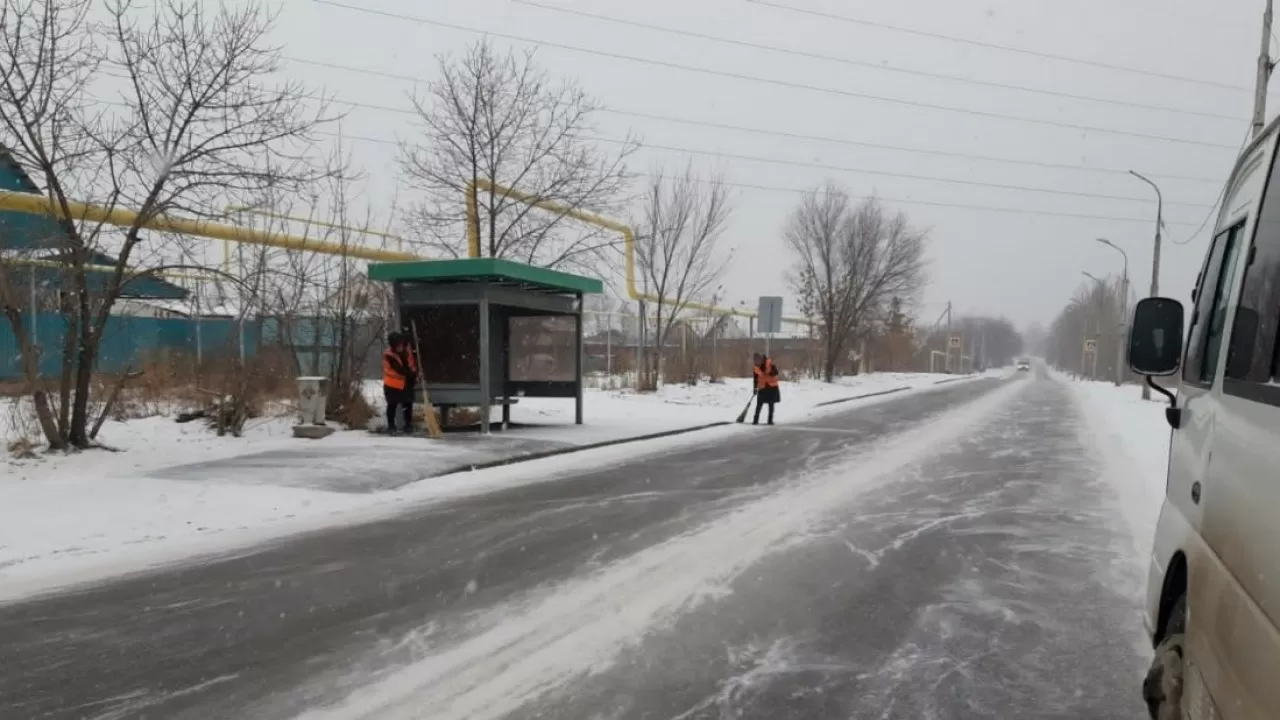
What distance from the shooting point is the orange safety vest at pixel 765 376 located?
18656 millimetres

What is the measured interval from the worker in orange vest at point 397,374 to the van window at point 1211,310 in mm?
11116

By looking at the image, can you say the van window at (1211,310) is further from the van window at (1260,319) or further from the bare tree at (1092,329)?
the bare tree at (1092,329)

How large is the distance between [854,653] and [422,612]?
8.28 ft

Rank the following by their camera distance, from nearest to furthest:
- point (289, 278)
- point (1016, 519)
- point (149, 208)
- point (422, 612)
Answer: point (422, 612), point (1016, 519), point (149, 208), point (289, 278)

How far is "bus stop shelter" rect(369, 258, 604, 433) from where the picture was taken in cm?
1341

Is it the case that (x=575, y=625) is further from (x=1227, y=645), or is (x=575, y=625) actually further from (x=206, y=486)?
(x=206, y=486)

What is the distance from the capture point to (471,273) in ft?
42.4

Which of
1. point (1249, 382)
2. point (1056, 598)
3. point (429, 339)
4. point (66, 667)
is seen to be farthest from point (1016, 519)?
point (429, 339)

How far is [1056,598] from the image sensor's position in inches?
223

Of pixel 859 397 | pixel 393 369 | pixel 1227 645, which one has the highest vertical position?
pixel 1227 645

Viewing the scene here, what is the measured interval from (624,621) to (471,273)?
8.81 meters

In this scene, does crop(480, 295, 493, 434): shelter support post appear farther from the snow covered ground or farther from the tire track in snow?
the tire track in snow

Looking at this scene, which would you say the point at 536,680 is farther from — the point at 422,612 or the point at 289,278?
the point at 289,278

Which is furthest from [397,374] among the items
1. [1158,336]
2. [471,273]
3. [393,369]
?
[1158,336]
